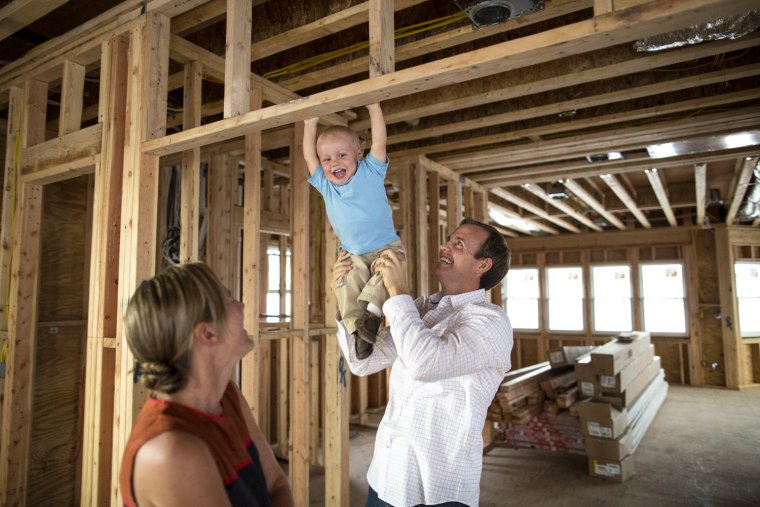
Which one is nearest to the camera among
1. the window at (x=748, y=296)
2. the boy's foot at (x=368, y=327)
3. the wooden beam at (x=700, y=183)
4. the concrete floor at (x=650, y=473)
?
the boy's foot at (x=368, y=327)

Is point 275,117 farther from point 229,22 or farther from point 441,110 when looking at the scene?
point 441,110

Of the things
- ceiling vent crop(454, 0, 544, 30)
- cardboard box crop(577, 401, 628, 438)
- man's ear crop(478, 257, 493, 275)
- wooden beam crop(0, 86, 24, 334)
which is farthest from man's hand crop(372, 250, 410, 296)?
cardboard box crop(577, 401, 628, 438)

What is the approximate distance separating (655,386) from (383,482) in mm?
7242

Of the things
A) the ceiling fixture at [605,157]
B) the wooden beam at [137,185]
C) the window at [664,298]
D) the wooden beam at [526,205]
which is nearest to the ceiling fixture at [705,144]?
the ceiling fixture at [605,157]

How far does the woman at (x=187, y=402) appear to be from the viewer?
→ 3.29 feet

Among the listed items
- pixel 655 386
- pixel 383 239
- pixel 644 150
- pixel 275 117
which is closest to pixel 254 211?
pixel 275 117

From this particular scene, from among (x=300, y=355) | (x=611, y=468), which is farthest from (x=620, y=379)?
(x=300, y=355)

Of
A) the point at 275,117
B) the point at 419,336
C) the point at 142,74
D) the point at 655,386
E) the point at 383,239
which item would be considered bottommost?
the point at 655,386

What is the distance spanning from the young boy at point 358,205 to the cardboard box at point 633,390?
407 cm

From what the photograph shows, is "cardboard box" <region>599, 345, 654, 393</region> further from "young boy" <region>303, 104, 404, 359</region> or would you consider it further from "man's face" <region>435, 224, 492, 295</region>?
"young boy" <region>303, 104, 404, 359</region>

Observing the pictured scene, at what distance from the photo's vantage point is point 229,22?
2.36m

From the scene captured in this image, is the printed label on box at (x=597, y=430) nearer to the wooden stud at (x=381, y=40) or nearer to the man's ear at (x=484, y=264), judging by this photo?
the man's ear at (x=484, y=264)

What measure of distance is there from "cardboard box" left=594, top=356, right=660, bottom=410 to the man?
3912mm

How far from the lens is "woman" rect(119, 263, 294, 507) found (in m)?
1.00
